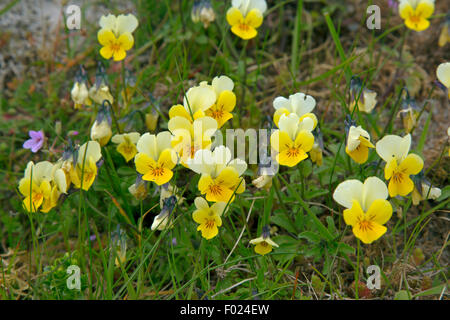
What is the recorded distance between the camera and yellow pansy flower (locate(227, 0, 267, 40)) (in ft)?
8.57

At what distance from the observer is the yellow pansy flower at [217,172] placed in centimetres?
188

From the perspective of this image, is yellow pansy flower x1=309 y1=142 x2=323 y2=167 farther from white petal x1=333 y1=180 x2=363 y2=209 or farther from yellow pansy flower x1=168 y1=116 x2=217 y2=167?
yellow pansy flower x1=168 y1=116 x2=217 y2=167

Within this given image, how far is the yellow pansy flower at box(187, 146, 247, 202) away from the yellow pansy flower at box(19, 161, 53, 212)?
64 centimetres

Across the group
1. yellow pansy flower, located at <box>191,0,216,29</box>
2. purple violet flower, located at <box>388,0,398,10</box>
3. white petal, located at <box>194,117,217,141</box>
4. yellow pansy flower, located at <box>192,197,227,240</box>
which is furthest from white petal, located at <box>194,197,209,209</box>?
purple violet flower, located at <box>388,0,398,10</box>

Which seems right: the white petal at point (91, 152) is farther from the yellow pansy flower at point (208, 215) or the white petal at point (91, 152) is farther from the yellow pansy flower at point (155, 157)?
the yellow pansy flower at point (208, 215)

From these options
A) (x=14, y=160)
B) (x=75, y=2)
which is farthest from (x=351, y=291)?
(x=75, y=2)

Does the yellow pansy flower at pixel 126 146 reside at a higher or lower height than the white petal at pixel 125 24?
lower

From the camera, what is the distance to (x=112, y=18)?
2.60 metres

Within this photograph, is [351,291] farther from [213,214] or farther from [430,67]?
[430,67]

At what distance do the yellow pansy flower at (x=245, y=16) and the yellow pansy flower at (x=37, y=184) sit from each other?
1083 mm

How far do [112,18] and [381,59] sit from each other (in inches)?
67.1

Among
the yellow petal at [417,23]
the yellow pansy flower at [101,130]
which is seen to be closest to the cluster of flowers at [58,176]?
the yellow pansy flower at [101,130]

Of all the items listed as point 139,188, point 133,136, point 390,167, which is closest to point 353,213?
point 390,167

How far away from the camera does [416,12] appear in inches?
105
